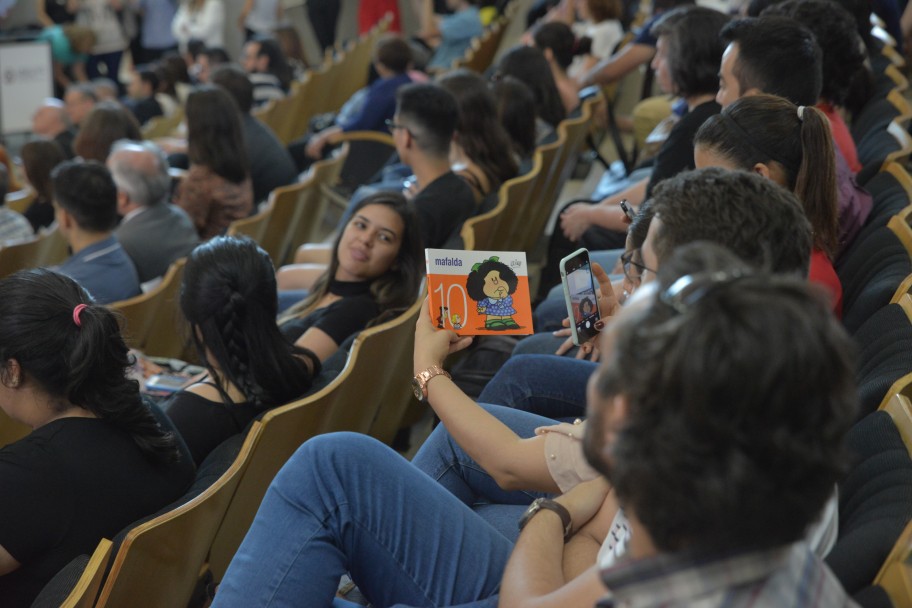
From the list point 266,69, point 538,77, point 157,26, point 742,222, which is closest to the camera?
point 742,222

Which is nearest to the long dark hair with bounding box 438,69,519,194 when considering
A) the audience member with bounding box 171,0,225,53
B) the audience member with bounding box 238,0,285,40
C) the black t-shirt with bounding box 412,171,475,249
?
the black t-shirt with bounding box 412,171,475,249

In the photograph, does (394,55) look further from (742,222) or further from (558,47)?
(742,222)

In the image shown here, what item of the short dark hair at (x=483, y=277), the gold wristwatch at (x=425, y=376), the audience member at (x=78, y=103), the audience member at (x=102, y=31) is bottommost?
the audience member at (x=102, y=31)

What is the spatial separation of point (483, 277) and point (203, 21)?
24.7 feet

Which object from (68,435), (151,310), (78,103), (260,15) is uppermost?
(68,435)

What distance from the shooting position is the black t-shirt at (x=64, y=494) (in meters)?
1.64

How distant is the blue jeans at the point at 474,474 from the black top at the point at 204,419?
1.73 feet

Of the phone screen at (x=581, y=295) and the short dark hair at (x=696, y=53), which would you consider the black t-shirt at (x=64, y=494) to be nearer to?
the phone screen at (x=581, y=295)

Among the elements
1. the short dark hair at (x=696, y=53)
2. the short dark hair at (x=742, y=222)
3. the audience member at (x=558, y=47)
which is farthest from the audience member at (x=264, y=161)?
the short dark hair at (x=742, y=222)

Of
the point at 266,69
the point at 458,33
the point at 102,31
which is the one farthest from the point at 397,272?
the point at 102,31

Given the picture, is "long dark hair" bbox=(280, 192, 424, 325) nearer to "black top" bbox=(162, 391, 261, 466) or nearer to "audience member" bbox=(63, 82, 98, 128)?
"black top" bbox=(162, 391, 261, 466)

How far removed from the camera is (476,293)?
1.78m

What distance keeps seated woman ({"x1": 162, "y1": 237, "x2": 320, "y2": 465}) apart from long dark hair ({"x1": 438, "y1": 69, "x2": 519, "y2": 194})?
169 centimetres

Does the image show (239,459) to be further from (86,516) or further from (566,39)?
(566,39)
